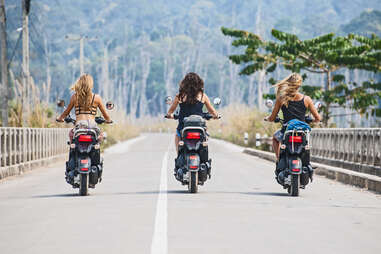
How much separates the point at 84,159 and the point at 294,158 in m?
3.50

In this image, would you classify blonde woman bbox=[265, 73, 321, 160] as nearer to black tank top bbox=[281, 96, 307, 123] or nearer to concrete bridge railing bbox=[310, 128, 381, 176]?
black tank top bbox=[281, 96, 307, 123]

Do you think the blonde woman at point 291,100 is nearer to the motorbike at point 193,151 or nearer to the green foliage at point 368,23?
the motorbike at point 193,151

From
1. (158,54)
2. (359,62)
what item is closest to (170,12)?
(158,54)

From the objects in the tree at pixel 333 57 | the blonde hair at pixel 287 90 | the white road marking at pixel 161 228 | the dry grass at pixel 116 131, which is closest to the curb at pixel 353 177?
the blonde hair at pixel 287 90

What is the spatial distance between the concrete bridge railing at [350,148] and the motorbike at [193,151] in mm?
5761

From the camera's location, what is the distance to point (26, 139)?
70.8ft

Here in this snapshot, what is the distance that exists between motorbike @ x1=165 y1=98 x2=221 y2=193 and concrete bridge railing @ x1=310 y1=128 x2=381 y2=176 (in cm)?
576

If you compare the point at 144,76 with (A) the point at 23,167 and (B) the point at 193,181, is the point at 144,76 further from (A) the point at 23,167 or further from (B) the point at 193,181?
(B) the point at 193,181

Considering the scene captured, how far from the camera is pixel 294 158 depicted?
13.1 metres

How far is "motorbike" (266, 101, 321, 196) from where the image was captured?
13062 mm

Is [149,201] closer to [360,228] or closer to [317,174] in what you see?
[360,228]

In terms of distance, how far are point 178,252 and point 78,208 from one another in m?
3.99

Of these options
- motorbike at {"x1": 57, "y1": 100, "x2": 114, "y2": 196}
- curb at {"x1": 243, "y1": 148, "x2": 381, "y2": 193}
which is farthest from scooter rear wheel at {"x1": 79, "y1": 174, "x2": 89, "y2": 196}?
curb at {"x1": 243, "y1": 148, "x2": 381, "y2": 193}

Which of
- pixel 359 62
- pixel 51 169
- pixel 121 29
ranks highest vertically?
pixel 121 29
